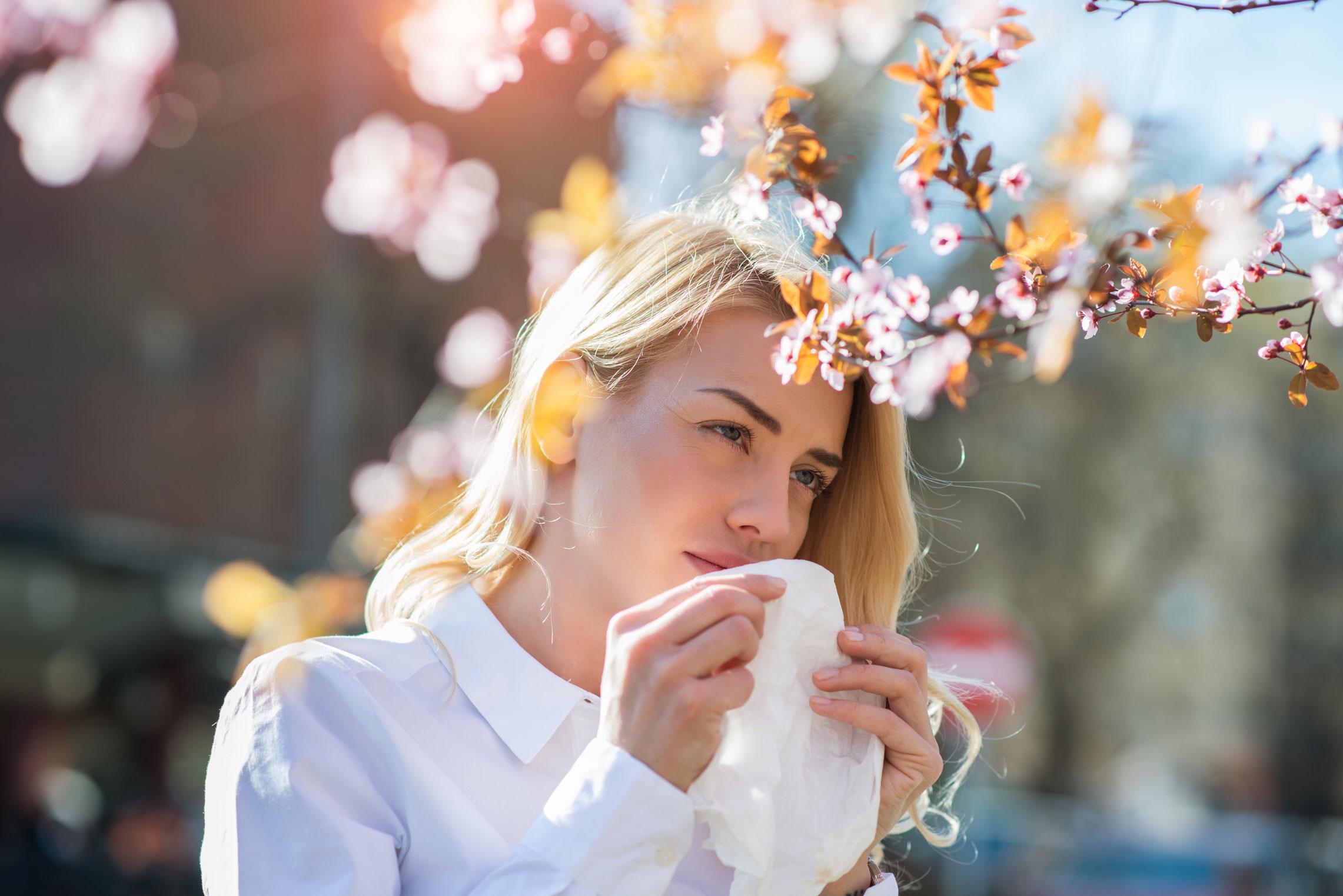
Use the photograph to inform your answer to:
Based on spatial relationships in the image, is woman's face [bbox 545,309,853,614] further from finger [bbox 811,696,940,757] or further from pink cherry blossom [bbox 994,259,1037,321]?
pink cherry blossom [bbox 994,259,1037,321]

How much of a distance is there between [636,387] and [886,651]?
59 centimetres

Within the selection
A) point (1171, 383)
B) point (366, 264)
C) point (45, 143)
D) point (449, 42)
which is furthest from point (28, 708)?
point (1171, 383)

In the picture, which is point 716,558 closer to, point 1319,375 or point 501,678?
point 501,678

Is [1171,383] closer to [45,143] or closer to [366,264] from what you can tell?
[366,264]

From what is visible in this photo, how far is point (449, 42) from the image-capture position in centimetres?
282

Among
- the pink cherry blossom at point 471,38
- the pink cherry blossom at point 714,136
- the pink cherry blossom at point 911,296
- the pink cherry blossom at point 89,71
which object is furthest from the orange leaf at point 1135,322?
the pink cherry blossom at point 89,71

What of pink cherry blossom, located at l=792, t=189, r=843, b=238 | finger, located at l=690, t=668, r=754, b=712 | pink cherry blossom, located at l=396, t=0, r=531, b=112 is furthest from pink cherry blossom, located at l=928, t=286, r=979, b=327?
pink cherry blossom, located at l=396, t=0, r=531, b=112

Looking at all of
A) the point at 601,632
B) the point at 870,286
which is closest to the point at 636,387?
the point at 601,632

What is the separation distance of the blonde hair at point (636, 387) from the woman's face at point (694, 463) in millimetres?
65

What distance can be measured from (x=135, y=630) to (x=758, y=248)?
13631 mm

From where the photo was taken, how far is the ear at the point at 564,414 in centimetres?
217

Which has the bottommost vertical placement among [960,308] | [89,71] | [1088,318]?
[960,308]

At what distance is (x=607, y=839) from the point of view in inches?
62.0

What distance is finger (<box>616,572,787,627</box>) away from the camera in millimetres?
1697
